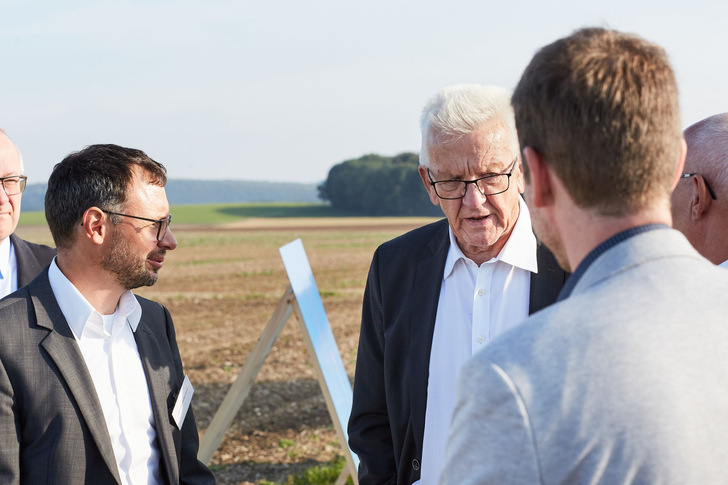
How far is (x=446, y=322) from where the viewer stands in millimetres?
2605

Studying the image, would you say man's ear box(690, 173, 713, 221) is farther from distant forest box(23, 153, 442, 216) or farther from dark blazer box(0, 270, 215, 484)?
distant forest box(23, 153, 442, 216)

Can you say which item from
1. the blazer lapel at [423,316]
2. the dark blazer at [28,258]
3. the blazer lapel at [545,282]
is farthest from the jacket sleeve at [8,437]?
the blazer lapel at [545,282]

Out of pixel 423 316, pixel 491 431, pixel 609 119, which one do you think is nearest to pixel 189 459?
pixel 423 316

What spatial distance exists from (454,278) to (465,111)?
660mm

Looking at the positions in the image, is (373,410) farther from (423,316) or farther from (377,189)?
(377,189)

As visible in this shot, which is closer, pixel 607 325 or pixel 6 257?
pixel 607 325

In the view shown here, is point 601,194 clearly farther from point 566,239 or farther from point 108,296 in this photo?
point 108,296

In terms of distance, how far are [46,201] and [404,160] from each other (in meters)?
105

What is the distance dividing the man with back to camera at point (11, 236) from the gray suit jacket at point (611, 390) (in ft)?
10.7

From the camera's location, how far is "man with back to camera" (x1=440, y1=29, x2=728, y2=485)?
1.03m

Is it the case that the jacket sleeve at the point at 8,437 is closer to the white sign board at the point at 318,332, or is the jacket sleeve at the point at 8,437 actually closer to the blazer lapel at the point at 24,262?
the blazer lapel at the point at 24,262

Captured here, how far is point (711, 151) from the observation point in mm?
2348

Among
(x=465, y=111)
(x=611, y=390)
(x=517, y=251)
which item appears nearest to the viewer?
(x=611, y=390)

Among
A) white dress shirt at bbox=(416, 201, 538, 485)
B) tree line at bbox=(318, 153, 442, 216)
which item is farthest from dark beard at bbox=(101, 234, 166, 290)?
tree line at bbox=(318, 153, 442, 216)
